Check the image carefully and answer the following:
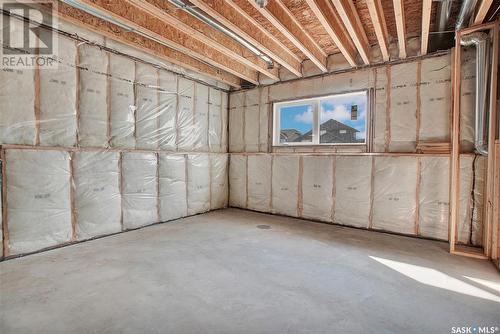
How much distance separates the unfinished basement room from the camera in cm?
212

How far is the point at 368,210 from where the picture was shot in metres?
4.43

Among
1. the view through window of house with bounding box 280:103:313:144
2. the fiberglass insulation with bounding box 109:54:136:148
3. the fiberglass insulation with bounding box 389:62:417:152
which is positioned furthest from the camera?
the view through window of house with bounding box 280:103:313:144

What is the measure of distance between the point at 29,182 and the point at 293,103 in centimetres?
464

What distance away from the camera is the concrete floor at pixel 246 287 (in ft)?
6.07

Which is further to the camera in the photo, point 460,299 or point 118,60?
point 118,60

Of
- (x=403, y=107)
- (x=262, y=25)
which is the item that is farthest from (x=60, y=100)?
(x=403, y=107)

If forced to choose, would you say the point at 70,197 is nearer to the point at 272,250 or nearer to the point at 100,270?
the point at 100,270

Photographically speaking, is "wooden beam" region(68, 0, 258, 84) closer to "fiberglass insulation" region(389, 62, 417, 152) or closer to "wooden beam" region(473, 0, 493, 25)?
"fiberglass insulation" region(389, 62, 417, 152)

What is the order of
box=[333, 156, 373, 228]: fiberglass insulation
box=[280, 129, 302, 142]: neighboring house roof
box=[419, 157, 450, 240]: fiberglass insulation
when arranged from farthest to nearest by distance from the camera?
box=[280, 129, 302, 142]: neighboring house roof < box=[333, 156, 373, 228]: fiberglass insulation < box=[419, 157, 450, 240]: fiberglass insulation

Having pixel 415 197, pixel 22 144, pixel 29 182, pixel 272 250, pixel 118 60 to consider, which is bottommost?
pixel 272 250

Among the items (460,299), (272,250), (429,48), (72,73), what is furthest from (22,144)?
(429,48)

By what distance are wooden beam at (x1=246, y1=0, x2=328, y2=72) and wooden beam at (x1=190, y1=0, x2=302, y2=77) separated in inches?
9.9

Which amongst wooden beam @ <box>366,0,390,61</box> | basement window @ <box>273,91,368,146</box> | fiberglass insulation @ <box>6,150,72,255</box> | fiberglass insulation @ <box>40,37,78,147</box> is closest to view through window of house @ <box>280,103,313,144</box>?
basement window @ <box>273,91,368,146</box>

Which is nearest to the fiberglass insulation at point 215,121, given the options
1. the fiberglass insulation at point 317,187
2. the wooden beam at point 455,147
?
the fiberglass insulation at point 317,187
